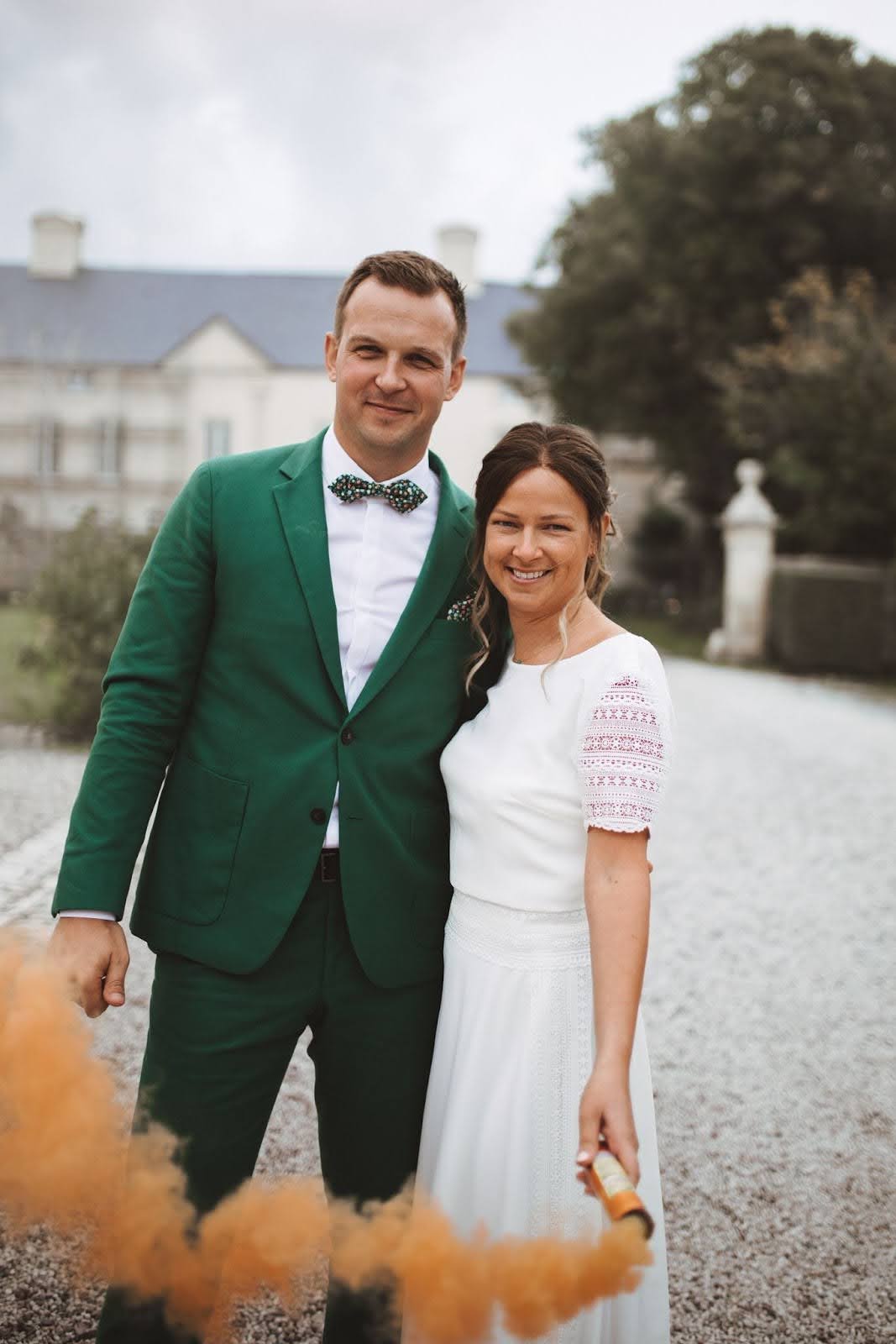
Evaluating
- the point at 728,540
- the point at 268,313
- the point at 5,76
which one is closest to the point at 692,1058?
the point at 5,76

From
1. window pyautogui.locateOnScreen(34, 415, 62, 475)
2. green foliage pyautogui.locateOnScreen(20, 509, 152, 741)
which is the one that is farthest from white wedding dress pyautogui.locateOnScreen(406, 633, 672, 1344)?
window pyautogui.locateOnScreen(34, 415, 62, 475)

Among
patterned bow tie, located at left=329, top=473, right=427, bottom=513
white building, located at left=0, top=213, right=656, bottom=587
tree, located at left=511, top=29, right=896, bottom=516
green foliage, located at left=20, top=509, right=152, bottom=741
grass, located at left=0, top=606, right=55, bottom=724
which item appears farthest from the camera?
white building, located at left=0, top=213, right=656, bottom=587

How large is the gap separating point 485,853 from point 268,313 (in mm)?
37432

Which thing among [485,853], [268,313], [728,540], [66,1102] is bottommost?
[66,1102]

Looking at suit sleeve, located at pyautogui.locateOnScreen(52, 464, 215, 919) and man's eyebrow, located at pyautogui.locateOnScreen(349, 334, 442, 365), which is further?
man's eyebrow, located at pyautogui.locateOnScreen(349, 334, 442, 365)

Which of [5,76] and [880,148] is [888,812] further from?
[880,148]

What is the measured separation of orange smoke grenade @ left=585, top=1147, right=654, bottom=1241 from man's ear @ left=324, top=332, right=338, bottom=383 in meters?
1.54

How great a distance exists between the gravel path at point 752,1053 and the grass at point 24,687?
93 centimetres

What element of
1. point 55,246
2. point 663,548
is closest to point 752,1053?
point 663,548

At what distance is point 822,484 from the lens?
59.3 ft

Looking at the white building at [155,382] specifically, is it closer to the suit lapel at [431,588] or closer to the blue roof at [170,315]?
the blue roof at [170,315]

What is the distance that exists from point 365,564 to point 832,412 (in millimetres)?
16897

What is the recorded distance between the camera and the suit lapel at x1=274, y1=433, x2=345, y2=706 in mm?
2170

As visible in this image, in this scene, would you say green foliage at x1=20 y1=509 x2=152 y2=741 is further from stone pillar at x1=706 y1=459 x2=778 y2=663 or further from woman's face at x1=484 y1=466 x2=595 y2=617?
stone pillar at x1=706 y1=459 x2=778 y2=663
